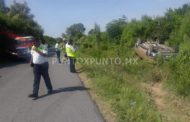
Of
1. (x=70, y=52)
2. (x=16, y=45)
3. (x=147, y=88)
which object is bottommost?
(x=147, y=88)

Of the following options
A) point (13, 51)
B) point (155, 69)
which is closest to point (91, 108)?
point (155, 69)

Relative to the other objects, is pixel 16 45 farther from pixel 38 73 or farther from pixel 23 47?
pixel 38 73

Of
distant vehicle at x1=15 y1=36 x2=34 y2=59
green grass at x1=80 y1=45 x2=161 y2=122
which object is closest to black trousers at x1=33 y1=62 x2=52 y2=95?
green grass at x1=80 y1=45 x2=161 y2=122

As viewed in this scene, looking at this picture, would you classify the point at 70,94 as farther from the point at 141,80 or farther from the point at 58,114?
the point at 141,80

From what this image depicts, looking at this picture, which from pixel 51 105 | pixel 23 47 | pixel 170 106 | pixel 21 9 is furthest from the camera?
pixel 21 9

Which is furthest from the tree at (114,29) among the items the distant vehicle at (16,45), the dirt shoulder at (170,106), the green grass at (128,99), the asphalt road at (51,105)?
the asphalt road at (51,105)

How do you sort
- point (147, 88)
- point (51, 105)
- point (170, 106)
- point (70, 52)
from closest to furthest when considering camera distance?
point (51, 105) < point (170, 106) < point (147, 88) < point (70, 52)

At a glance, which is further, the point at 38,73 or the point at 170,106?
the point at 170,106

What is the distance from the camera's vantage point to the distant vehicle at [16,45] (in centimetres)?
2958

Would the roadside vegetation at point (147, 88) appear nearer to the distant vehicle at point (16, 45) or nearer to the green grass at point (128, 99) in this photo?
the green grass at point (128, 99)

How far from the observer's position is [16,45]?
29.8 meters

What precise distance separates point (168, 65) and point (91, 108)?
7.60 metres

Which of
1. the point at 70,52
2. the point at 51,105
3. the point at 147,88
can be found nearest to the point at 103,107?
the point at 51,105

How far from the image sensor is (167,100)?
12.8 m
